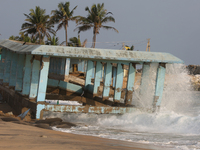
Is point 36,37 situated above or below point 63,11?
below

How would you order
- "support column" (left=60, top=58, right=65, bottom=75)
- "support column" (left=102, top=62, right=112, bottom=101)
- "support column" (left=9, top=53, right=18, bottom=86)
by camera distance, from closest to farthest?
"support column" (left=102, top=62, right=112, bottom=101) < "support column" (left=9, top=53, right=18, bottom=86) < "support column" (left=60, top=58, right=65, bottom=75)

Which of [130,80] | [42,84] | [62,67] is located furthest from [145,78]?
[62,67]

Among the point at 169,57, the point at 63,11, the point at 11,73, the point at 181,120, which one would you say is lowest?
the point at 181,120

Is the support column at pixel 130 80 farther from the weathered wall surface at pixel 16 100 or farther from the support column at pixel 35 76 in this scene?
the weathered wall surface at pixel 16 100

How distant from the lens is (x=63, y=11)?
1612 inches

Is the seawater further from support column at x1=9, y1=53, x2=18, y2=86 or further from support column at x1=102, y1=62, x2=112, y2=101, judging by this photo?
support column at x1=9, y1=53, x2=18, y2=86

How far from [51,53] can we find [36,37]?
3721 cm

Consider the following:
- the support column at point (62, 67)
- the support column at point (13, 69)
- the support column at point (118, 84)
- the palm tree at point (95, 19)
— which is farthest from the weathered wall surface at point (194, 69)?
the support column at point (13, 69)

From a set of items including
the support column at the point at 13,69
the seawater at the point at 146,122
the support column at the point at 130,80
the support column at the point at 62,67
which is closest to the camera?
the seawater at the point at 146,122

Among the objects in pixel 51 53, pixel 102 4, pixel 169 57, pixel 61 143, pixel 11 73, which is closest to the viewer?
pixel 61 143

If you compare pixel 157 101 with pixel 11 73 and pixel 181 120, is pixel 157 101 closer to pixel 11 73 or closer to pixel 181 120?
pixel 181 120

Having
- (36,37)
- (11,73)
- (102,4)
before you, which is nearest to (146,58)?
(11,73)

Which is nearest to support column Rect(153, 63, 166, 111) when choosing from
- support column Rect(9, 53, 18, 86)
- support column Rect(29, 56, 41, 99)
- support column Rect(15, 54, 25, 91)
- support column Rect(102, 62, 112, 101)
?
support column Rect(102, 62, 112, 101)

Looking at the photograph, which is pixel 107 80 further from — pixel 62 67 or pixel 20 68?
pixel 62 67
